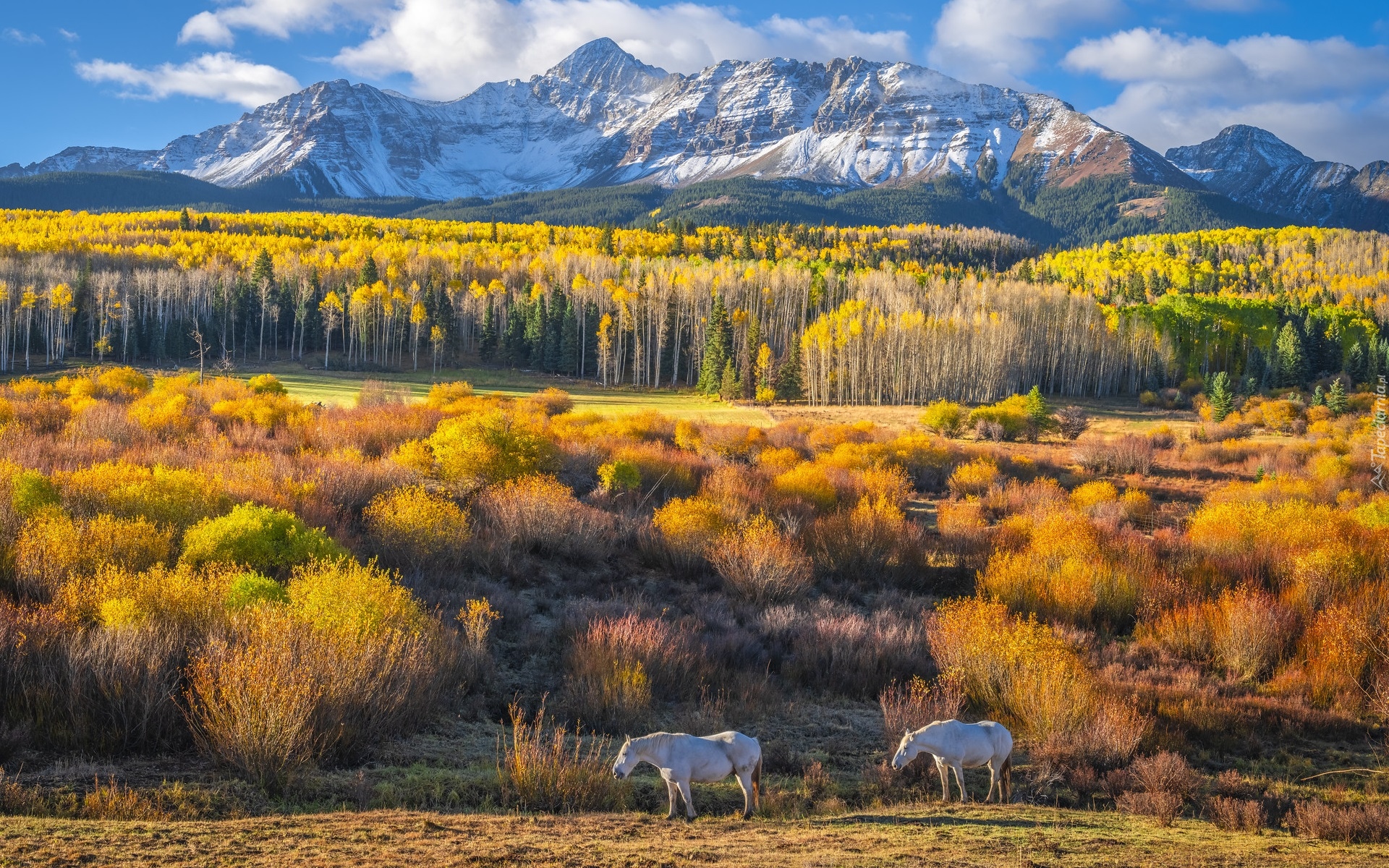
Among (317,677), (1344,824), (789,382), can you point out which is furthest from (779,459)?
(789,382)

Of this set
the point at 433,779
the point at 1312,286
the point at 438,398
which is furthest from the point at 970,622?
the point at 1312,286

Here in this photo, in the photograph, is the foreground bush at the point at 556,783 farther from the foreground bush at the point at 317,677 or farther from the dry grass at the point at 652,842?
the foreground bush at the point at 317,677

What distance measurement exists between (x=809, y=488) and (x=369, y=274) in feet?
253

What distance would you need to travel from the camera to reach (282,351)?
84.1 meters

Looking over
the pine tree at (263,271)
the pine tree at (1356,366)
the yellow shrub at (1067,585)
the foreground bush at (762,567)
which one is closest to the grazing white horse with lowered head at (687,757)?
the foreground bush at (762,567)

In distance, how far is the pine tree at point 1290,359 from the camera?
77438 millimetres

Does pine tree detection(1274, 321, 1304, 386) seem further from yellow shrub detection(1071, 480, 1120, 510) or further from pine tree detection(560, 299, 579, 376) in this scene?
pine tree detection(560, 299, 579, 376)

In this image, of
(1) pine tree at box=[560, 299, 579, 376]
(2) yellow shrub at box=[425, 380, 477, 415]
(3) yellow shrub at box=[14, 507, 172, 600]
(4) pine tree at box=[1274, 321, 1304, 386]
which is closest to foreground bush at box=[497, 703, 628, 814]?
(3) yellow shrub at box=[14, 507, 172, 600]

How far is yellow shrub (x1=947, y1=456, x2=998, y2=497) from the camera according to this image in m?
31.5

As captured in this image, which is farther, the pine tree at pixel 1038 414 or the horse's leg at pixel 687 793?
the pine tree at pixel 1038 414

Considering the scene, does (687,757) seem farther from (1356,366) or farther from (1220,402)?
(1356,366)

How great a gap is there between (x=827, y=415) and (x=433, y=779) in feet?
179

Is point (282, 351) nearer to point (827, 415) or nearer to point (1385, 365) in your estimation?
point (827, 415)

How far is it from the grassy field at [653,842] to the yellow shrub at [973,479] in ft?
82.6
